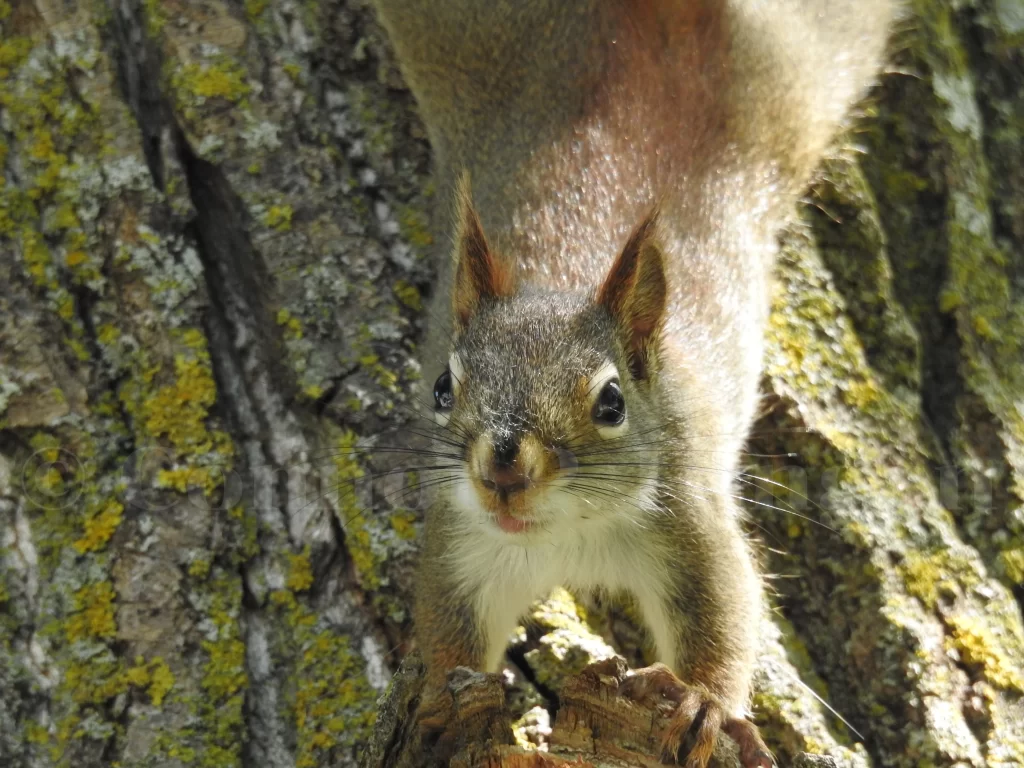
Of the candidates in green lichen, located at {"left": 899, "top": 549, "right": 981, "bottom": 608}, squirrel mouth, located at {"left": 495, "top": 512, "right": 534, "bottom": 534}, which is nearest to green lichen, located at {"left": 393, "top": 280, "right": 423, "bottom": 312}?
squirrel mouth, located at {"left": 495, "top": 512, "right": 534, "bottom": 534}

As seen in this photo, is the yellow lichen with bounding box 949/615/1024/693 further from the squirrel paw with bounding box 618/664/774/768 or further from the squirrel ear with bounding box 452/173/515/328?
the squirrel ear with bounding box 452/173/515/328

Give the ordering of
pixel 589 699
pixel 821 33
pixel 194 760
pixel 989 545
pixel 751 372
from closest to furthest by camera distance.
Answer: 1. pixel 589 699
2. pixel 194 760
3. pixel 989 545
4. pixel 751 372
5. pixel 821 33

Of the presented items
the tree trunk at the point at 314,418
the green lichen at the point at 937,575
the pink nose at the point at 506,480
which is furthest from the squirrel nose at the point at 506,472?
the green lichen at the point at 937,575

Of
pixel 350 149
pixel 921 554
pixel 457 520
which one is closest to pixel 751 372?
pixel 921 554

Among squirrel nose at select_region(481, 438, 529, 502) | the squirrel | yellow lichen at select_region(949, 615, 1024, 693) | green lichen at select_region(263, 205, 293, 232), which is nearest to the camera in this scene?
squirrel nose at select_region(481, 438, 529, 502)

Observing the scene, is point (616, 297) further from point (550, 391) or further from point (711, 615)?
point (711, 615)

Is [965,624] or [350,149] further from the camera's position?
[350,149]

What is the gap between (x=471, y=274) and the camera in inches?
104

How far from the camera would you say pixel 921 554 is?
2.62 m

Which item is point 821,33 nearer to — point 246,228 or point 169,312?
point 246,228

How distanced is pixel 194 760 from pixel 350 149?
1.53m

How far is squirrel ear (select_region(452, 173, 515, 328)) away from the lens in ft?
8.61

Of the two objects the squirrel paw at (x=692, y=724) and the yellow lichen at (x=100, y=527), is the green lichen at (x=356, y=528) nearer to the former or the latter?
the yellow lichen at (x=100, y=527)

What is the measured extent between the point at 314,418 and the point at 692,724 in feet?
3.60
